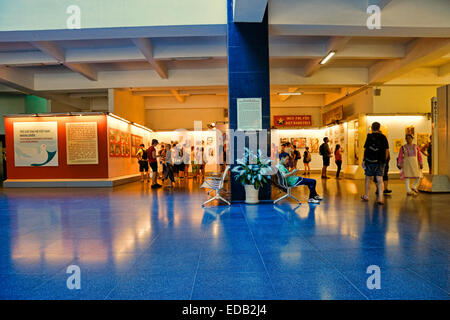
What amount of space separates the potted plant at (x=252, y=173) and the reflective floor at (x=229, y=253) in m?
0.77

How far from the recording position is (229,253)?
3.09m

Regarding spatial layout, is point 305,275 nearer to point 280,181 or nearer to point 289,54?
point 280,181

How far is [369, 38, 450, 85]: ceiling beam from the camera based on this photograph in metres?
9.00

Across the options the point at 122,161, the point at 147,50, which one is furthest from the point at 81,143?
the point at 147,50

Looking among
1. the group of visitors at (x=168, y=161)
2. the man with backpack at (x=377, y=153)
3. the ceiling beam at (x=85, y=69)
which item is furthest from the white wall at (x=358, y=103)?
the ceiling beam at (x=85, y=69)

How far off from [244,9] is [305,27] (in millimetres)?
1843

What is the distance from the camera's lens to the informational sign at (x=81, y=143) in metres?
11.6

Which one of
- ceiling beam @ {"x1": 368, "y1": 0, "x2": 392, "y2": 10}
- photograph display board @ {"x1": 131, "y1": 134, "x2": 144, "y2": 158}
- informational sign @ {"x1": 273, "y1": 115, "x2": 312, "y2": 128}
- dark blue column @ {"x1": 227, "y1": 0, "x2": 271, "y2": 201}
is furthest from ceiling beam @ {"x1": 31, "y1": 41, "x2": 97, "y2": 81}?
informational sign @ {"x1": 273, "y1": 115, "x2": 312, "y2": 128}

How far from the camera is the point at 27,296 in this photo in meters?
2.18

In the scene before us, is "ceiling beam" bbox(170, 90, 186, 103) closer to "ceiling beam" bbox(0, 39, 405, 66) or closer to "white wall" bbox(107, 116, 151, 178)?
"white wall" bbox(107, 116, 151, 178)

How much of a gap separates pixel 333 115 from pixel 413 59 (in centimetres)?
710

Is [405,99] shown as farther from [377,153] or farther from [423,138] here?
[377,153]

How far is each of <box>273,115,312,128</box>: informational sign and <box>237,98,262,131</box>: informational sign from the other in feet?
41.9

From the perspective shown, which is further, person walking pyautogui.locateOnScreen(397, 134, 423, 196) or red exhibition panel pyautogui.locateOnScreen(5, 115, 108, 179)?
red exhibition panel pyautogui.locateOnScreen(5, 115, 108, 179)
